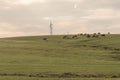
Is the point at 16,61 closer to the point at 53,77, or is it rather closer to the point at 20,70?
the point at 20,70

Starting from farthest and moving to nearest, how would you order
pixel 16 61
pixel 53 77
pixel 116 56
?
pixel 116 56
pixel 16 61
pixel 53 77

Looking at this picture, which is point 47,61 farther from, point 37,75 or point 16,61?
point 37,75

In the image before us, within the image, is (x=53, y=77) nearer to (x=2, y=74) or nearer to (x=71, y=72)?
(x=71, y=72)

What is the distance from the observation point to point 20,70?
1925 inches

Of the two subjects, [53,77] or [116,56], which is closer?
[53,77]

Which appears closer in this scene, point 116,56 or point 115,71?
point 115,71

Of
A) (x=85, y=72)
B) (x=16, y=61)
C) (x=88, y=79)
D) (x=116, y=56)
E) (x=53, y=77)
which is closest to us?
(x=88, y=79)

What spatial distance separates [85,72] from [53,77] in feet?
18.1

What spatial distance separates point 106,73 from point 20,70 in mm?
12805

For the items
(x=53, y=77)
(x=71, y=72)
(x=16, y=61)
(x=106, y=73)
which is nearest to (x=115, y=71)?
(x=106, y=73)

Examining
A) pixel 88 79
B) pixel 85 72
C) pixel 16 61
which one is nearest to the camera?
pixel 88 79

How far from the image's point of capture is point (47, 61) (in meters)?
61.8

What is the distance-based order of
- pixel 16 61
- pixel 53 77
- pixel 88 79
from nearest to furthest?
pixel 88 79 < pixel 53 77 < pixel 16 61

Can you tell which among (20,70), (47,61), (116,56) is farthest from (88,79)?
(116,56)
